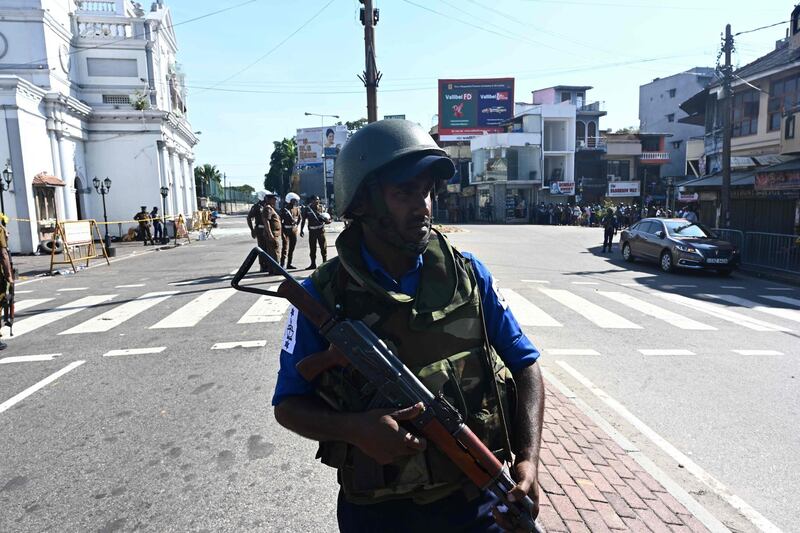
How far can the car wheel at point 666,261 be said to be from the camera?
13.5 metres

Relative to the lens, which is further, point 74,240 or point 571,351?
point 74,240

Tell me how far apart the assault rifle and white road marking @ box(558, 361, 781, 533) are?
2.29 metres

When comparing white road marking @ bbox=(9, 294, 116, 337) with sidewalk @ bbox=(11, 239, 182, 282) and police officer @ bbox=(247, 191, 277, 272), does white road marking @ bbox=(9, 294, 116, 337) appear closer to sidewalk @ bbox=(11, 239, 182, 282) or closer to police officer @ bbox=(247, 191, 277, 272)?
police officer @ bbox=(247, 191, 277, 272)

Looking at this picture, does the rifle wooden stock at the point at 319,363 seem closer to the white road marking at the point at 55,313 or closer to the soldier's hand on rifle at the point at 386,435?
the soldier's hand on rifle at the point at 386,435

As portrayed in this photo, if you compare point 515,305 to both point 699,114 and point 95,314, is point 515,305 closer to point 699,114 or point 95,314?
point 95,314

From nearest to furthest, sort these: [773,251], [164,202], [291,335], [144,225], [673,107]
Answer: [291,335], [773,251], [144,225], [164,202], [673,107]

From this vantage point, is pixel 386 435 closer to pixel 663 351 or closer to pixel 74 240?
pixel 663 351

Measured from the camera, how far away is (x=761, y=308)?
9227mm

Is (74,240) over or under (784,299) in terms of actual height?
over

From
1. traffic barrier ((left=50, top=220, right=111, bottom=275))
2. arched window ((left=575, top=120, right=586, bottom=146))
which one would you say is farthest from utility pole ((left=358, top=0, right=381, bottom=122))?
arched window ((left=575, top=120, right=586, bottom=146))

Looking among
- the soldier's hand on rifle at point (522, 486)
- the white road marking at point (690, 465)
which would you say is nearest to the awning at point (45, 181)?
the white road marking at point (690, 465)

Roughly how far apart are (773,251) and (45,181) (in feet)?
86.6

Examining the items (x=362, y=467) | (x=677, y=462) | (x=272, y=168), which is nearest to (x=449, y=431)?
(x=362, y=467)

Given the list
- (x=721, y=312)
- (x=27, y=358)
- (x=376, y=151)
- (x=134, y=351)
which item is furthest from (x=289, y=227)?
(x=376, y=151)
